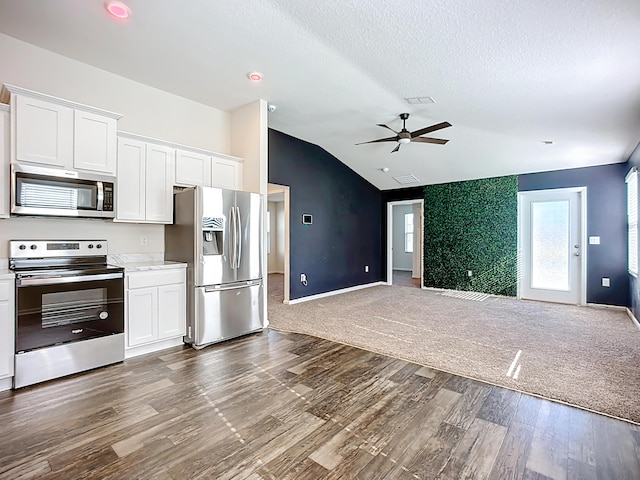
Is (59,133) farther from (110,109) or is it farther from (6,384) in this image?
(6,384)

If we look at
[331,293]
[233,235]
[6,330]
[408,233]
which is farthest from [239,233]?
[408,233]

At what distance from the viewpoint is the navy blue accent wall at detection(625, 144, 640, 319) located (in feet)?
14.0

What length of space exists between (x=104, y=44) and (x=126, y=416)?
310 cm

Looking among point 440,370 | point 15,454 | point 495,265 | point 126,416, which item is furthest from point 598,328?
point 15,454

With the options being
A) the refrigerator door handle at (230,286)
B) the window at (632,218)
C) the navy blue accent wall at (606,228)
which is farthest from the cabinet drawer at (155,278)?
the navy blue accent wall at (606,228)

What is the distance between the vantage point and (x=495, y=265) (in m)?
6.41

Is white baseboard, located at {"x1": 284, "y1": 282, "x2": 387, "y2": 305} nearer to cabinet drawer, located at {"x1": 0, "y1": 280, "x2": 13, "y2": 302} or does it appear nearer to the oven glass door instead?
the oven glass door

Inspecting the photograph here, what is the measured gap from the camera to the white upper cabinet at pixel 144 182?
3.29 meters

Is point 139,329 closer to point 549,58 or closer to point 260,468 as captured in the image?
point 260,468

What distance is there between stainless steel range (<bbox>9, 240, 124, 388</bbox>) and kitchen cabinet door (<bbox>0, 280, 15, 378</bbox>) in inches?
1.4

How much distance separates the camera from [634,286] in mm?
4570

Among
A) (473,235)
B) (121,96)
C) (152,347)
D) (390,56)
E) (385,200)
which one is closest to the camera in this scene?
(390,56)

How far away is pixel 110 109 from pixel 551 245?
697 cm

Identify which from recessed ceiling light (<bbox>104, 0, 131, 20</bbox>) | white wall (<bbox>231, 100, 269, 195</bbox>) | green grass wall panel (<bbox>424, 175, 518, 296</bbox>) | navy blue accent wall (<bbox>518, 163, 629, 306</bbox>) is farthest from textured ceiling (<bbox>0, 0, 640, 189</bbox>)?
green grass wall panel (<bbox>424, 175, 518, 296</bbox>)
